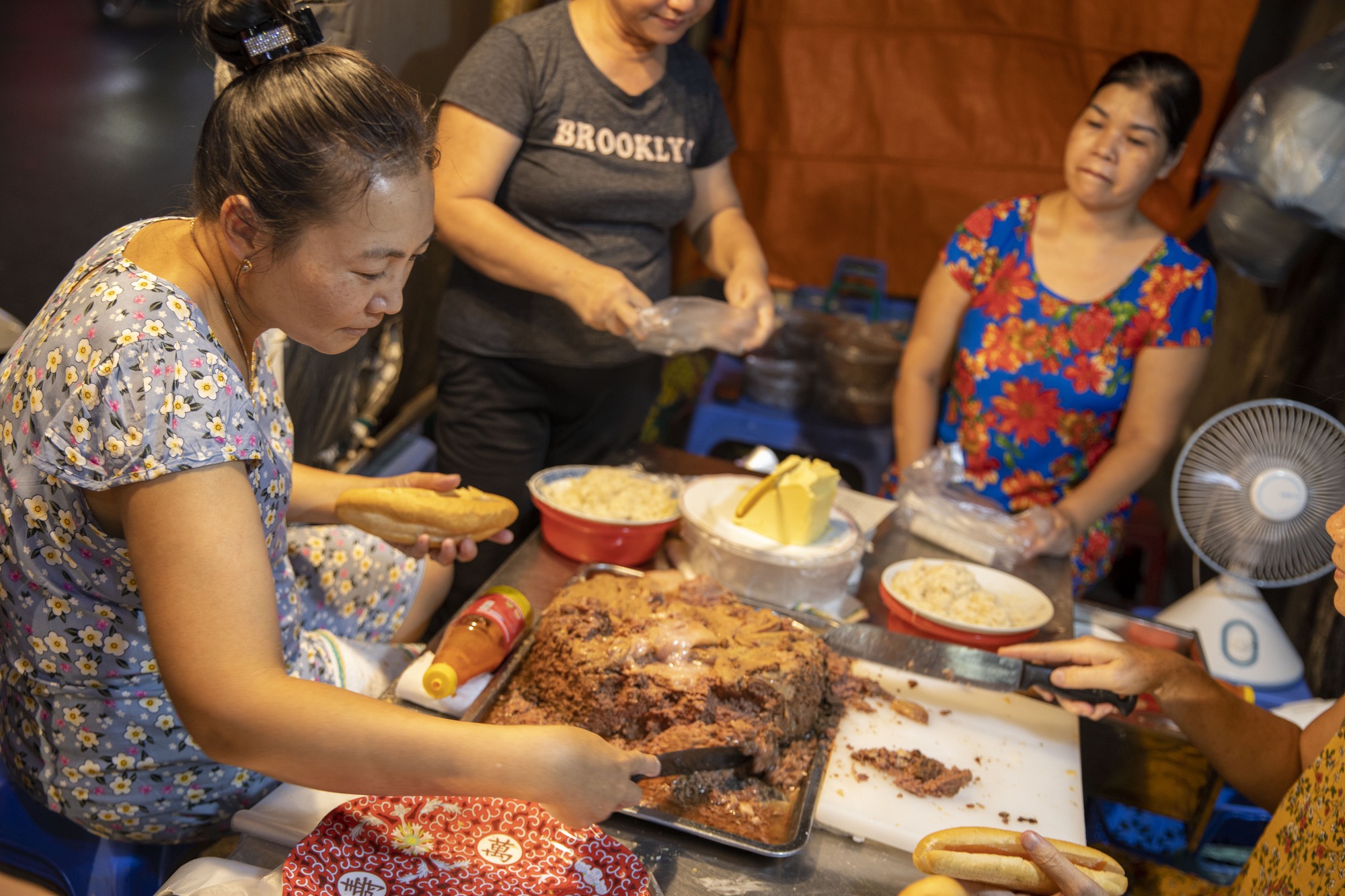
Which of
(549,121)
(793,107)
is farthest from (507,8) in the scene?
(793,107)

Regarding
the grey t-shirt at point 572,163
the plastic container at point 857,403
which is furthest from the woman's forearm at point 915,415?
the grey t-shirt at point 572,163

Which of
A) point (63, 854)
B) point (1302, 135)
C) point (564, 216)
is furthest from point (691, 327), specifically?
point (1302, 135)

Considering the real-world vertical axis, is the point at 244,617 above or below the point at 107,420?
below

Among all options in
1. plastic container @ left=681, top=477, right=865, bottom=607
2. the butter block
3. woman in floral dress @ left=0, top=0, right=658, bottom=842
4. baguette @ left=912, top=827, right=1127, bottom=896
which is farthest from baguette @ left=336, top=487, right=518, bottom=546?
baguette @ left=912, top=827, right=1127, bottom=896

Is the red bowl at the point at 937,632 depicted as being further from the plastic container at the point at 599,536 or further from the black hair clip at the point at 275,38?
the black hair clip at the point at 275,38

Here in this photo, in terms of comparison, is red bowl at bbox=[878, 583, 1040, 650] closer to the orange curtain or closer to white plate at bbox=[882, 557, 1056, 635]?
white plate at bbox=[882, 557, 1056, 635]

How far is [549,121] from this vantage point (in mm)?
2467

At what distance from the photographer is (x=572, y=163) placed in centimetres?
250

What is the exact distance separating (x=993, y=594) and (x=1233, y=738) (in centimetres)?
54

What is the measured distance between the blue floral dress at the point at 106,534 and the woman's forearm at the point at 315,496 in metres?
0.19

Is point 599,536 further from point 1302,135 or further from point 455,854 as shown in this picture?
point 1302,135

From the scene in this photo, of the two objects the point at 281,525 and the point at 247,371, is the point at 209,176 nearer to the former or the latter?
the point at 247,371

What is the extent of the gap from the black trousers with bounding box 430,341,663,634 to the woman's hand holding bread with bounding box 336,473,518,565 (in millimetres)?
663

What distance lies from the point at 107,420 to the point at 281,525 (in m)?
0.45
